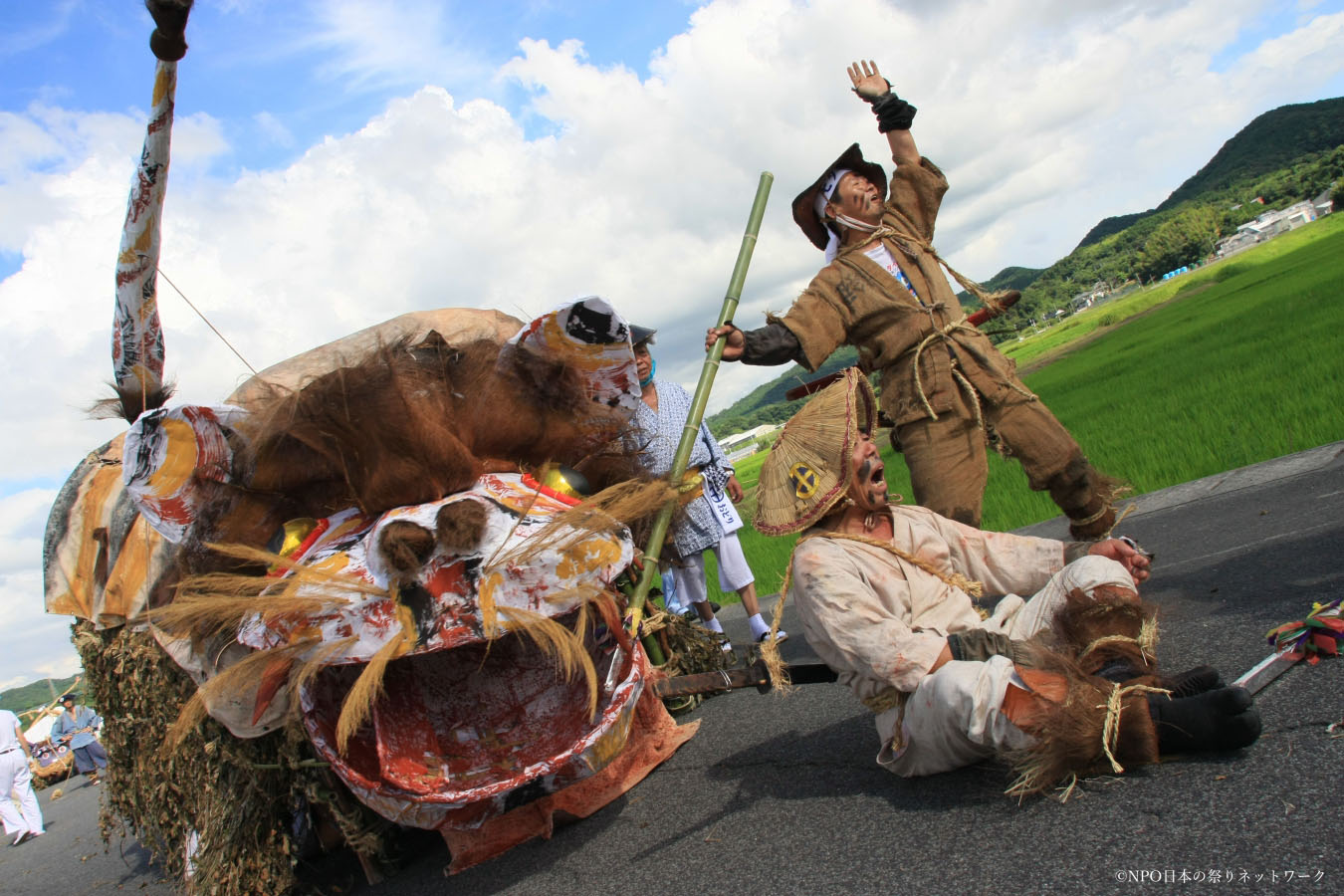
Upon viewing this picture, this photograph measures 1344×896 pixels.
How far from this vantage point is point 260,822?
9.00 ft

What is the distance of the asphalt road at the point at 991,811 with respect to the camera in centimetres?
155

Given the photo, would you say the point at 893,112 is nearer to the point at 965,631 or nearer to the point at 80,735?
the point at 965,631

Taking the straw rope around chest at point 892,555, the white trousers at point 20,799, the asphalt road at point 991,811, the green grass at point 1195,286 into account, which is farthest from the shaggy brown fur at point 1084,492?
the green grass at point 1195,286

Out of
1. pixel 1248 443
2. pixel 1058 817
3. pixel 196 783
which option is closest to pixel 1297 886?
pixel 1058 817

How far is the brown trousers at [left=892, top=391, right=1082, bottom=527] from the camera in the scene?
3617mm

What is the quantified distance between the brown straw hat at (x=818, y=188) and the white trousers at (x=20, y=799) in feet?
29.1

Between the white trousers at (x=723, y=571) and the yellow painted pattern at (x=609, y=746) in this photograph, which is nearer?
the yellow painted pattern at (x=609, y=746)

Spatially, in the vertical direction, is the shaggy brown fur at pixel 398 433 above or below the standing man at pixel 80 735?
above

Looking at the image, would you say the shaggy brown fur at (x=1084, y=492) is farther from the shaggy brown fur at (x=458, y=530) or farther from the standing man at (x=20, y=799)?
the standing man at (x=20, y=799)

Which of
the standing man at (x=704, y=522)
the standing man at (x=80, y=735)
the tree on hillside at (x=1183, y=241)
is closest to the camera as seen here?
the standing man at (x=704, y=522)

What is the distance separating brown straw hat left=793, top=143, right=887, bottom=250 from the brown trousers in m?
1.04

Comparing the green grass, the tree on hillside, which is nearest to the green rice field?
the green grass

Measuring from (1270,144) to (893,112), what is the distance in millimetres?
160263

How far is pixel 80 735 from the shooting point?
12438 millimetres
